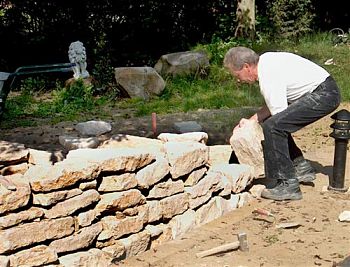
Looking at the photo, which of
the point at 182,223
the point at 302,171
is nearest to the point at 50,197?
the point at 182,223

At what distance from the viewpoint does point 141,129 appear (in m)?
8.21

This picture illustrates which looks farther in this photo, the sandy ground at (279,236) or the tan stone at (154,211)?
the tan stone at (154,211)

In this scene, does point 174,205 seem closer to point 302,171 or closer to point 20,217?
point 20,217

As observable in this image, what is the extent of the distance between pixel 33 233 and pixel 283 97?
7.88 feet

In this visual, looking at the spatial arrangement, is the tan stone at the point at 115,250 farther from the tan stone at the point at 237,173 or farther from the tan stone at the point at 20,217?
the tan stone at the point at 237,173

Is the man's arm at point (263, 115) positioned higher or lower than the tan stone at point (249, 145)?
higher

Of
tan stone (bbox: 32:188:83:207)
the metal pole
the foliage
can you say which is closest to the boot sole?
the metal pole

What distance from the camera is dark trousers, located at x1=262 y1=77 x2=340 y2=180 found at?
17.7 ft

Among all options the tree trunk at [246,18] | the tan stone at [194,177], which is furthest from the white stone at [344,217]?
the tree trunk at [246,18]

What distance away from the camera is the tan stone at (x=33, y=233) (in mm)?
3793

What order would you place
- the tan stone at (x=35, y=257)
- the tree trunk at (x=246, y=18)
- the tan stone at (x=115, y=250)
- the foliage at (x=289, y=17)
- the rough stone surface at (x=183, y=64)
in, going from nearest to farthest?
the tan stone at (x=35, y=257) < the tan stone at (x=115, y=250) < the rough stone surface at (x=183, y=64) < the tree trunk at (x=246, y=18) < the foliage at (x=289, y=17)

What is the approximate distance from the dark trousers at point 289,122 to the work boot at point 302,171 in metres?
0.50

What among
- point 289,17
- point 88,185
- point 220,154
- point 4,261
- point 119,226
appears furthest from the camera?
point 289,17

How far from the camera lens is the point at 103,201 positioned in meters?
4.34
